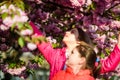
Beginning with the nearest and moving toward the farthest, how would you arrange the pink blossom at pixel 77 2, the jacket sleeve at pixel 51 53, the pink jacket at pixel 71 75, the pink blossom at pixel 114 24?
1. the pink jacket at pixel 71 75
2. the jacket sleeve at pixel 51 53
3. the pink blossom at pixel 77 2
4. the pink blossom at pixel 114 24

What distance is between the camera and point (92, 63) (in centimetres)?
477

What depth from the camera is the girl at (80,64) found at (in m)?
4.65

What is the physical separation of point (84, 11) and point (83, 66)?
8.66 ft

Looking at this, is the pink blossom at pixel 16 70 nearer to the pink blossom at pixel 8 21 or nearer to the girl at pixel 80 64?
the girl at pixel 80 64

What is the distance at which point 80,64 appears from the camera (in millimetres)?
4719

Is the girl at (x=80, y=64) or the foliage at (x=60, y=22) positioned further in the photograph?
the foliage at (x=60, y=22)

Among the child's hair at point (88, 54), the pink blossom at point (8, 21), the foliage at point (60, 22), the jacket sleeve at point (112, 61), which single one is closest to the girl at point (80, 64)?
the child's hair at point (88, 54)

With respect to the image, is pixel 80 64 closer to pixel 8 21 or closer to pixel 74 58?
pixel 74 58

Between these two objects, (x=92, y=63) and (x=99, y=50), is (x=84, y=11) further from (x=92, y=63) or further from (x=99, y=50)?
(x=92, y=63)

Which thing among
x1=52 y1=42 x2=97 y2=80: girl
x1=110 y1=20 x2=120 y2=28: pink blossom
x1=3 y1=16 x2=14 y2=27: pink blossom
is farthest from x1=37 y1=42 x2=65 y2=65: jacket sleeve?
x1=110 y1=20 x2=120 y2=28: pink blossom

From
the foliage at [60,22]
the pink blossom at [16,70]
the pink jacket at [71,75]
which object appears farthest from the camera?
the pink blossom at [16,70]

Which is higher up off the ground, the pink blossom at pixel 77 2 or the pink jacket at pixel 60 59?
the pink blossom at pixel 77 2

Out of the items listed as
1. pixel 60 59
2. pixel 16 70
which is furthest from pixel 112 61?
pixel 16 70

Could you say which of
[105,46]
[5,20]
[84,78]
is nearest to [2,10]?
[5,20]
